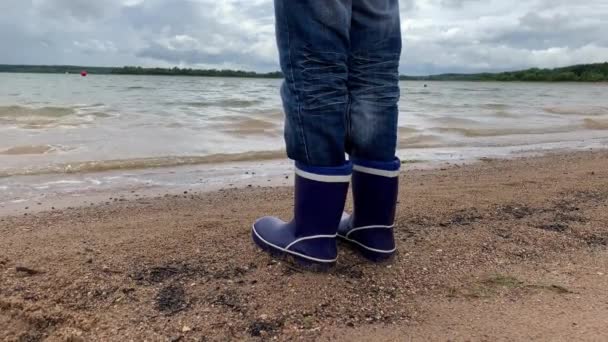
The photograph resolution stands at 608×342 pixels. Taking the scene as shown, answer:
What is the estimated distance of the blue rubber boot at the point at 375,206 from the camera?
1.86 meters

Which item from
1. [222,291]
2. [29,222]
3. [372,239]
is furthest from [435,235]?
[29,222]

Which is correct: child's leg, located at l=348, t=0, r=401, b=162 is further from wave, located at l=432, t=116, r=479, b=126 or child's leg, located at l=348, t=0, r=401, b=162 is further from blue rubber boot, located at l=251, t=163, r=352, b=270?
wave, located at l=432, t=116, r=479, b=126

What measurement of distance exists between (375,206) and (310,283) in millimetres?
394

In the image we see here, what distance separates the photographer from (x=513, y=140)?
9.23 meters

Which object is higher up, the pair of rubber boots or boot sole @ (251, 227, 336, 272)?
the pair of rubber boots

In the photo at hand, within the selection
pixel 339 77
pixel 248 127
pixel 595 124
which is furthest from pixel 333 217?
pixel 595 124

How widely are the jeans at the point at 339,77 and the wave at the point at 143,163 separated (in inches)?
177

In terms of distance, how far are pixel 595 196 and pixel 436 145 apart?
199 inches

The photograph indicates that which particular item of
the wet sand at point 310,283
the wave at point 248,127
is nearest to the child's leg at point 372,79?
the wet sand at point 310,283

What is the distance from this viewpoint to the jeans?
1682mm

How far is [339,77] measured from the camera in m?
1.73

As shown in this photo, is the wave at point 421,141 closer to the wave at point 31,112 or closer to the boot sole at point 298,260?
the boot sole at point 298,260

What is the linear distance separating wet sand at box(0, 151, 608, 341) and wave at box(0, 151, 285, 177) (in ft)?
9.71

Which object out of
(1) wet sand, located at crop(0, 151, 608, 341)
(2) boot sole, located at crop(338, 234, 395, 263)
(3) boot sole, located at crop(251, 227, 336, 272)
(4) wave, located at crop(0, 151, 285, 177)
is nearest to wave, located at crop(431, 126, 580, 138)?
(4) wave, located at crop(0, 151, 285, 177)
